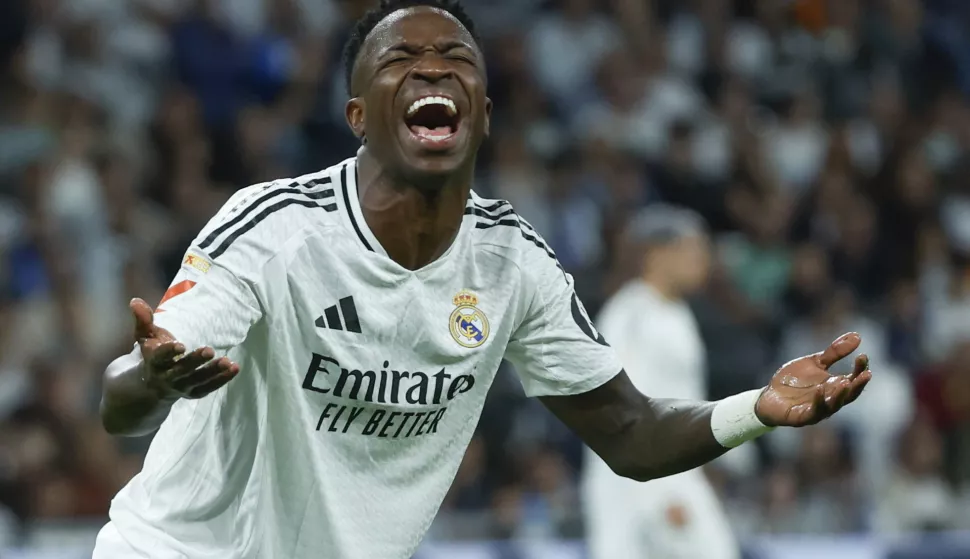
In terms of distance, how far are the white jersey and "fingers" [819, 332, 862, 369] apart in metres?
0.79

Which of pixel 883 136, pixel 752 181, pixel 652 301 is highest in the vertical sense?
pixel 883 136

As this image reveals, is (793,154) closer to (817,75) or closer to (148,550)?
(817,75)

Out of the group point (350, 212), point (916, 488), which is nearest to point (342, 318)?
point (350, 212)

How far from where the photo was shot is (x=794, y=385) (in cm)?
341

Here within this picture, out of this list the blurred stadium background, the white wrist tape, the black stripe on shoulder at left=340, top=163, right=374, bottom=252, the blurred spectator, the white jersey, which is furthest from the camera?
the blurred spectator

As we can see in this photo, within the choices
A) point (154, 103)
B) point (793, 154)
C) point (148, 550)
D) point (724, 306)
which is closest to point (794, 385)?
point (148, 550)

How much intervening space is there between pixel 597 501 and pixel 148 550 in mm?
4303

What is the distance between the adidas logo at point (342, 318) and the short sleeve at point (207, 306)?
167 mm

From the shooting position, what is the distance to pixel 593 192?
408 inches

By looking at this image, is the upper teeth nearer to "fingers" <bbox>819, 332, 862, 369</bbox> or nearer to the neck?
the neck

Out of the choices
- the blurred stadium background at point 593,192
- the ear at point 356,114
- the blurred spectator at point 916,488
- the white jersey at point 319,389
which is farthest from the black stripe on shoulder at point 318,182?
the blurred spectator at point 916,488

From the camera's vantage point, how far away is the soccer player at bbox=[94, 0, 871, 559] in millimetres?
3348

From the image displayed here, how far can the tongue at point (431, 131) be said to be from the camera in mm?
3400

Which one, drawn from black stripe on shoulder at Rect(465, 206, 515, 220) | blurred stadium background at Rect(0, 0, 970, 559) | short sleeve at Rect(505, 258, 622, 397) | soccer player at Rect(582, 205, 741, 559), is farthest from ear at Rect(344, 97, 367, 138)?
blurred stadium background at Rect(0, 0, 970, 559)
